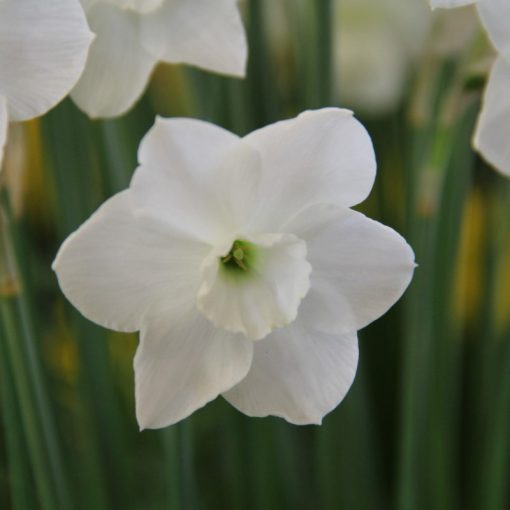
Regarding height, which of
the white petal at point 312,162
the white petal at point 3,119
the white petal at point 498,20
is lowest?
the white petal at point 312,162

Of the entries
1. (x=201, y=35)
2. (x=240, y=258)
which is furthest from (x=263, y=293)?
(x=201, y=35)

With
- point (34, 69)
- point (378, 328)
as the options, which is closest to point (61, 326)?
point (378, 328)

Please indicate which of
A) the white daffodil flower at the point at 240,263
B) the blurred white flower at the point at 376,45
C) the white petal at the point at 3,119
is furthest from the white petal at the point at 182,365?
the blurred white flower at the point at 376,45

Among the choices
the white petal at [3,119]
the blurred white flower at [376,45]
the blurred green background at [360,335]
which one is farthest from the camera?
the blurred white flower at [376,45]

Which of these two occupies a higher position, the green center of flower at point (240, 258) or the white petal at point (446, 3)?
the white petal at point (446, 3)

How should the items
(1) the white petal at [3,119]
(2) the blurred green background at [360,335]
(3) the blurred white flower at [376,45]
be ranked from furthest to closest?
(3) the blurred white flower at [376,45] → (2) the blurred green background at [360,335] → (1) the white petal at [3,119]

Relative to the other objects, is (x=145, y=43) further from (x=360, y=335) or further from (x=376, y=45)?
(x=376, y=45)

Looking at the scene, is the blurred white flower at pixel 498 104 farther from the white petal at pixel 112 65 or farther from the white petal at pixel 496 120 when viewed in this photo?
the white petal at pixel 112 65

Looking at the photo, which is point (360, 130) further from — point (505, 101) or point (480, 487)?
point (480, 487)
